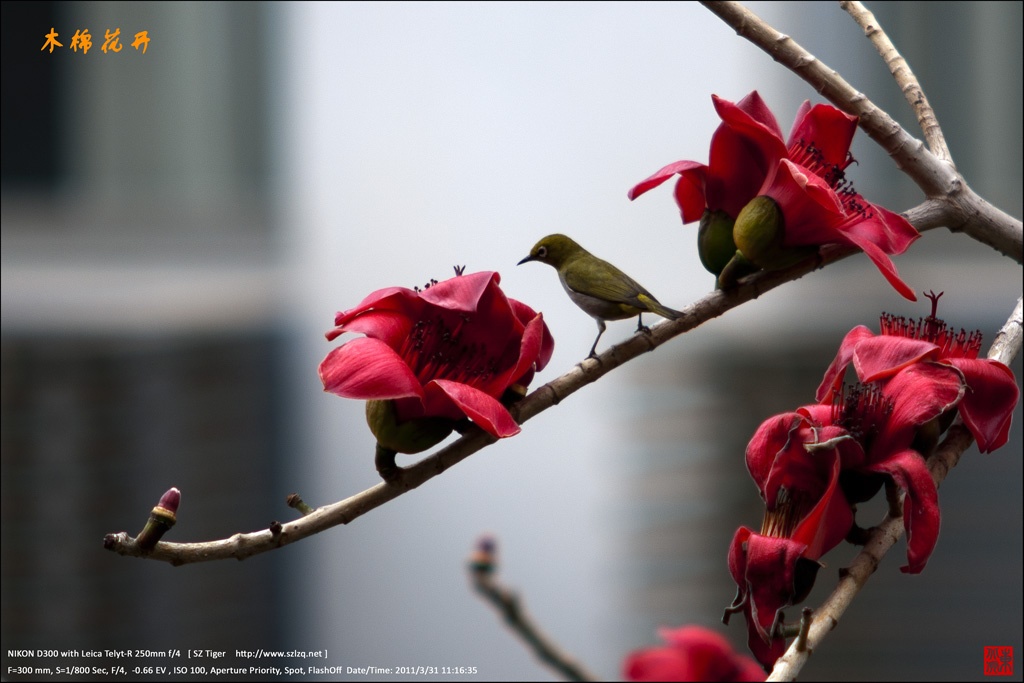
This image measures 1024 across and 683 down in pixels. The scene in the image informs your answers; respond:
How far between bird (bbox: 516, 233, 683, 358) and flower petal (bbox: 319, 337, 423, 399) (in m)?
0.13

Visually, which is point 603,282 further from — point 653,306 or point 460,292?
point 460,292

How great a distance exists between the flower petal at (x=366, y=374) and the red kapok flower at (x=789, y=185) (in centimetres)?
10

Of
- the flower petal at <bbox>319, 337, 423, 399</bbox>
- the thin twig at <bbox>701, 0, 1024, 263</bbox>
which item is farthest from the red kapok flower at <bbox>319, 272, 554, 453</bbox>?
the thin twig at <bbox>701, 0, 1024, 263</bbox>

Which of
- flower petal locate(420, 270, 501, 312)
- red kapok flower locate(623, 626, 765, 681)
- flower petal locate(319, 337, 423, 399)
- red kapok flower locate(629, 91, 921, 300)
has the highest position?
red kapok flower locate(629, 91, 921, 300)

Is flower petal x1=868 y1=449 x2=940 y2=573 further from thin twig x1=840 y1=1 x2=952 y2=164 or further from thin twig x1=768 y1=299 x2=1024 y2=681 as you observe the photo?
thin twig x1=840 y1=1 x2=952 y2=164

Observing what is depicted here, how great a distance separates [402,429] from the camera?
0.26m

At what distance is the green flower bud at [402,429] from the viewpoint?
0.26m

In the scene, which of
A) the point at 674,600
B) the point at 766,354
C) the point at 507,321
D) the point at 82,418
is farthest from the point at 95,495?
the point at 507,321

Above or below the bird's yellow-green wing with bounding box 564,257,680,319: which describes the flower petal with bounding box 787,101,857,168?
above

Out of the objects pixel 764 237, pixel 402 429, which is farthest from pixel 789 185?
pixel 402 429

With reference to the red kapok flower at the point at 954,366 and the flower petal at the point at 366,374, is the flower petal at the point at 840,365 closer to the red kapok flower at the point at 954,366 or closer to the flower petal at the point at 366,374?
the red kapok flower at the point at 954,366

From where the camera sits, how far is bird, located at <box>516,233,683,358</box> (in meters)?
0.37

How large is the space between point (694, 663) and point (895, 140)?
174 mm

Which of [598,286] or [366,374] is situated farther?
[598,286]
